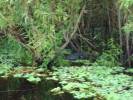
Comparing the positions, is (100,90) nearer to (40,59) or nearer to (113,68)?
(113,68)

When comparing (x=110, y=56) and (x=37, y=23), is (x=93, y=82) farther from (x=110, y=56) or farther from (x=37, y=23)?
(x=37, y=23)

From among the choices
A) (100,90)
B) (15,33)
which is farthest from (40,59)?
(100,90)

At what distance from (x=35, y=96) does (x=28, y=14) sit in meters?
1.85

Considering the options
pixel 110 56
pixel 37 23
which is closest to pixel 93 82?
pixel 110 56

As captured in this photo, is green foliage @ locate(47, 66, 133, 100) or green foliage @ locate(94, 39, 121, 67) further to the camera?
green foliage @ locate(94, 39, 121, 67)

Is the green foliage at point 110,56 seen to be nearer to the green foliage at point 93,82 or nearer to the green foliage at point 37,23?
the green foliage at point 93,82

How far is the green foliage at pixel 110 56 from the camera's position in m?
8.47

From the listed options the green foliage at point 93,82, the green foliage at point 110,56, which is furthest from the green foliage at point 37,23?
the green foliage at point 110,56

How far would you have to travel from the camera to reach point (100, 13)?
924cm

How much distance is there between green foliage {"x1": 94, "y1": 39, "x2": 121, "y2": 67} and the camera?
847 centimetres

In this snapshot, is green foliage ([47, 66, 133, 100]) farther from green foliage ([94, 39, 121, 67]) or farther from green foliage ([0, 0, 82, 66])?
green foliage ([0, 0, 82, 66])

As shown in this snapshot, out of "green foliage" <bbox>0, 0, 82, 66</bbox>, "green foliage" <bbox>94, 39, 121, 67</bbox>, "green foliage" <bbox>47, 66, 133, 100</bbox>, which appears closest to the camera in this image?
"green foliage" <bbox>47, 66, 133, 100</bbox>

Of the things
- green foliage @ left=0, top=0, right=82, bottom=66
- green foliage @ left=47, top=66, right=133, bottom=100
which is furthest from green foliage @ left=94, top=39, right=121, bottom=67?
green foliage @ left=0, top=0, right=82, bottom=66

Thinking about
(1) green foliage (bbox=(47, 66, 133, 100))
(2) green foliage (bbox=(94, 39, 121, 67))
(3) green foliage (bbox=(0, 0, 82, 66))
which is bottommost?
(1) green foliage (bbox=(47, 66, 133, 100))
